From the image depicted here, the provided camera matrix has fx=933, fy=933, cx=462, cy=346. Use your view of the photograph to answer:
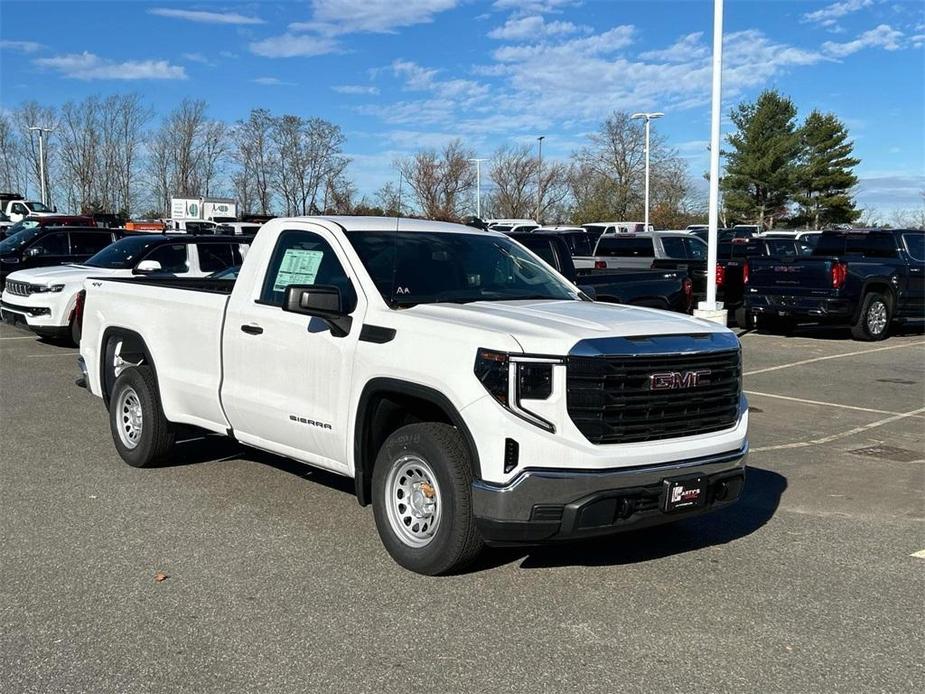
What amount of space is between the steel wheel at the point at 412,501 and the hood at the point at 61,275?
34.0 feet

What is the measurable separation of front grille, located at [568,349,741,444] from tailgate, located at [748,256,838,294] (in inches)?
481

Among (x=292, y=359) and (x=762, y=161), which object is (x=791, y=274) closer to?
(x=292, y=359)

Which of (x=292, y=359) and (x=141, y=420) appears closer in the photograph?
(x=292, y=359)

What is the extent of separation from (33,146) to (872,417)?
63.8 metres

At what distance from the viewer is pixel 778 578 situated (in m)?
5.04

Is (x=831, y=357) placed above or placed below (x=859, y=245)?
below

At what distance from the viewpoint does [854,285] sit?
16.3 metres

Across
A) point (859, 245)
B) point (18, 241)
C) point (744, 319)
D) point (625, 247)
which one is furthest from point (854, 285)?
point (18, 241)

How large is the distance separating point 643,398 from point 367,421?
5.05 ft

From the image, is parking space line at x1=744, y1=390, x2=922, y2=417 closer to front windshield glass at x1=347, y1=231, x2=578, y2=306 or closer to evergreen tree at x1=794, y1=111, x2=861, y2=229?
front windshield glass at x1=347, y1=231, x2=578, y2=306

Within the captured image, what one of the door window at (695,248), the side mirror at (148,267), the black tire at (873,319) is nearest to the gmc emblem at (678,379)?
the side mirror at (148,267)

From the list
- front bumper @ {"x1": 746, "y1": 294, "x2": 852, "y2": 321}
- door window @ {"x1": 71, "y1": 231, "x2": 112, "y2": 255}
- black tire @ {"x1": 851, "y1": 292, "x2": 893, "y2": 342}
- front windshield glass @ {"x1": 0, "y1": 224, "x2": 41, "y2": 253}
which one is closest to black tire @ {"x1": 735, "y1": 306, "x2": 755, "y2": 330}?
front bumper @ {"x1": 746, "y1": 294, "x2": 852, "y2": 321}

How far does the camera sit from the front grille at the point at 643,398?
14.7 feet

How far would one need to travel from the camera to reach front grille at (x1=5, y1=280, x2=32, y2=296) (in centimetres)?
1435
